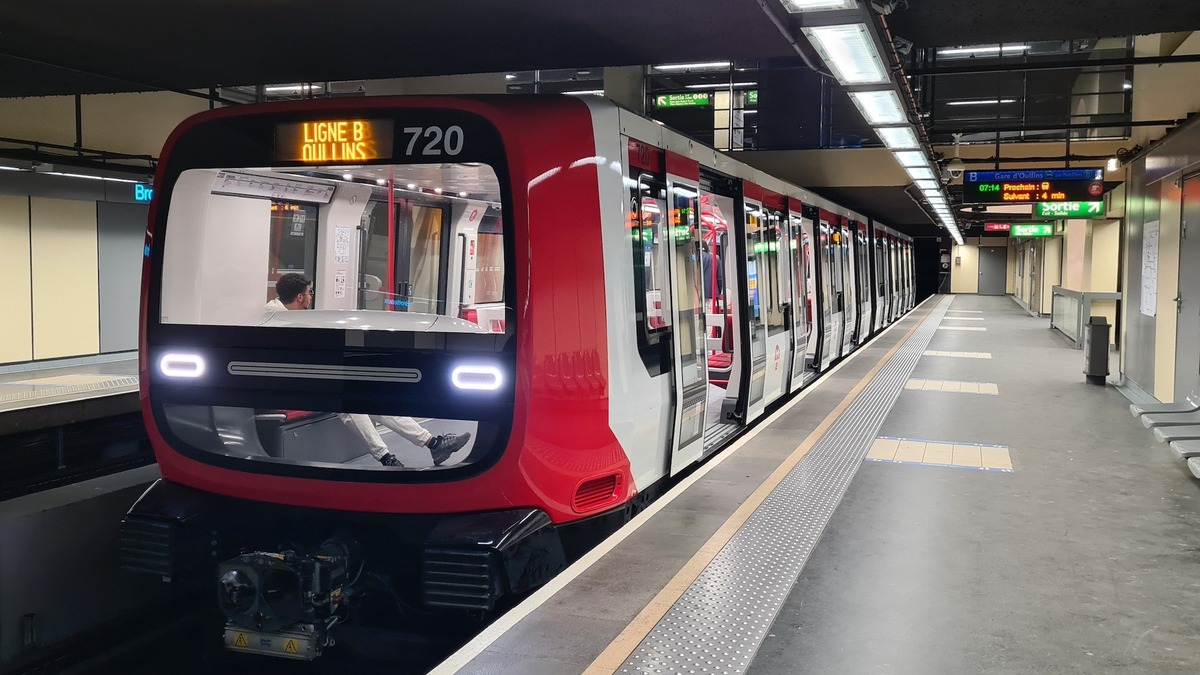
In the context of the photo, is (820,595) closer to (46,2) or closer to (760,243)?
(760,243)

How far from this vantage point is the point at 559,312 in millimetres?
3844

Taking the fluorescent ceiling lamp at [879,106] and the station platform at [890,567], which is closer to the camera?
the station platform at [890,567]

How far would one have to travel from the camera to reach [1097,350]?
35.5 feet

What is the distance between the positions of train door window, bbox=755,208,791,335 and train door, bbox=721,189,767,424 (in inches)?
2.5

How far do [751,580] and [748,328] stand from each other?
10.7 feet

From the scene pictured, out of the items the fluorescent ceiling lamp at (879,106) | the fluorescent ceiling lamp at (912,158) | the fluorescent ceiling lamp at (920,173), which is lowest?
the fluorescent ceiling lamp at (879,106)

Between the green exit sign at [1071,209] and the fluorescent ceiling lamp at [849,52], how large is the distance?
10.3 metres

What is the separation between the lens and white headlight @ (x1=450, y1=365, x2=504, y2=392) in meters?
3.79

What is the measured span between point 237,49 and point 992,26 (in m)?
5.40

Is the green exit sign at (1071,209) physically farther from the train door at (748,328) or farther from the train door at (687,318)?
the train door at (687,318)

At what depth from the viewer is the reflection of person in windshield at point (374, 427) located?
479 cm

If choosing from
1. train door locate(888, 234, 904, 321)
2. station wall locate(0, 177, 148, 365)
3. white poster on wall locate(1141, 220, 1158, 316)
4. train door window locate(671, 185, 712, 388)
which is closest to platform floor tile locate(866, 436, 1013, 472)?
train door window locate(671, 185, 712, 388)

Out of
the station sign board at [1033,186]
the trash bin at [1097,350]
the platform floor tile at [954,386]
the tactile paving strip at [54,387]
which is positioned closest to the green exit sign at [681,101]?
the station sign board at [1033,186]

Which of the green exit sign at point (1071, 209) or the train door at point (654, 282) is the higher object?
the green exit sign at point (1071, 209)
